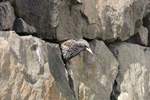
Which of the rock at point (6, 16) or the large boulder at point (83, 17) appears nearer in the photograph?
the rock at point (6, 16)

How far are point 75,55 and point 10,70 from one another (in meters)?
0.96

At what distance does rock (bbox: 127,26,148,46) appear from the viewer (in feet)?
14.3

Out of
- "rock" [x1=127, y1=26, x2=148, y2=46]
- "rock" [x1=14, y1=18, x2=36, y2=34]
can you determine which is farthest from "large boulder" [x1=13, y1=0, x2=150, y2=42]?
"rock" [x1=127, y1=26, x2=148, y2=46]

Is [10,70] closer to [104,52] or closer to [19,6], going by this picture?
[19,6]

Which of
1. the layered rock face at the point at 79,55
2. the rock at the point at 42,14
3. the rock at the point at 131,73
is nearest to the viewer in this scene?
the layered rock face at the point at 79,55

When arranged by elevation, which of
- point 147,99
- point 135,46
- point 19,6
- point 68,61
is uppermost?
point 19,6

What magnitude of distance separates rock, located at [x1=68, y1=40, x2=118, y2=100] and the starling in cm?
11

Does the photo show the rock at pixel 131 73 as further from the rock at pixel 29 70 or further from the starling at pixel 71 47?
the rock at pixel 29 70

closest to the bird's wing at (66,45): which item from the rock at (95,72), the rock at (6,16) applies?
the rock at (95,72)

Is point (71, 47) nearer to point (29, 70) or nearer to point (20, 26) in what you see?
point (20, 26)

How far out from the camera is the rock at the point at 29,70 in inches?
79.7

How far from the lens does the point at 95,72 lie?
338 centimetres

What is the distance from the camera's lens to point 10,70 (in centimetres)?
205

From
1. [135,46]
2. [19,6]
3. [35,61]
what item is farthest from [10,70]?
[135,46]
